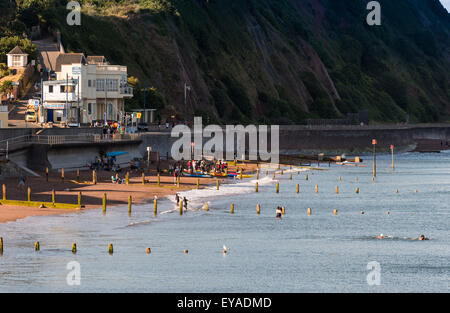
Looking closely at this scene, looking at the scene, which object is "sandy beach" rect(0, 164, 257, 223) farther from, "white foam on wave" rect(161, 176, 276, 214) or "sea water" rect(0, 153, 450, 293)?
"sea water" rect(0, 153, 450, 293)

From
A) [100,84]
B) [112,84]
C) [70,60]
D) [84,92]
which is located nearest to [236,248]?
[84,92]

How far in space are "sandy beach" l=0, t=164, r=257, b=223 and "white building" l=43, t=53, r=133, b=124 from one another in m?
17.4

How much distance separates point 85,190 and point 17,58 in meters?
61.5

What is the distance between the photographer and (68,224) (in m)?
57.0

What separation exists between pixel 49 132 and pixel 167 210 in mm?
24981

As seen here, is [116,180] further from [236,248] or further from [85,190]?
[236,248]

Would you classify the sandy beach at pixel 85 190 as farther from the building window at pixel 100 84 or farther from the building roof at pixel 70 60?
the building roof at pixel 70 60

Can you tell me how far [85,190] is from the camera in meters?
73.1

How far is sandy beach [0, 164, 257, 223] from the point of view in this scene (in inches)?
2429

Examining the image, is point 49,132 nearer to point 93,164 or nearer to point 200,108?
point 93,164

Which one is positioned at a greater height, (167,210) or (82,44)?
(82,44)

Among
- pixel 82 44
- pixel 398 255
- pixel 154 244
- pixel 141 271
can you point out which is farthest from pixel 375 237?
pixel 82 44

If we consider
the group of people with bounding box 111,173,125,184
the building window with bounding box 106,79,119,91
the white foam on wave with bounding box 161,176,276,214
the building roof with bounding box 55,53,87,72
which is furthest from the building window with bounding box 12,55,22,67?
the group of people with bounding box 111,173,125,184

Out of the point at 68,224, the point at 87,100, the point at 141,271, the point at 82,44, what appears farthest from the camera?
the point at 82,44
